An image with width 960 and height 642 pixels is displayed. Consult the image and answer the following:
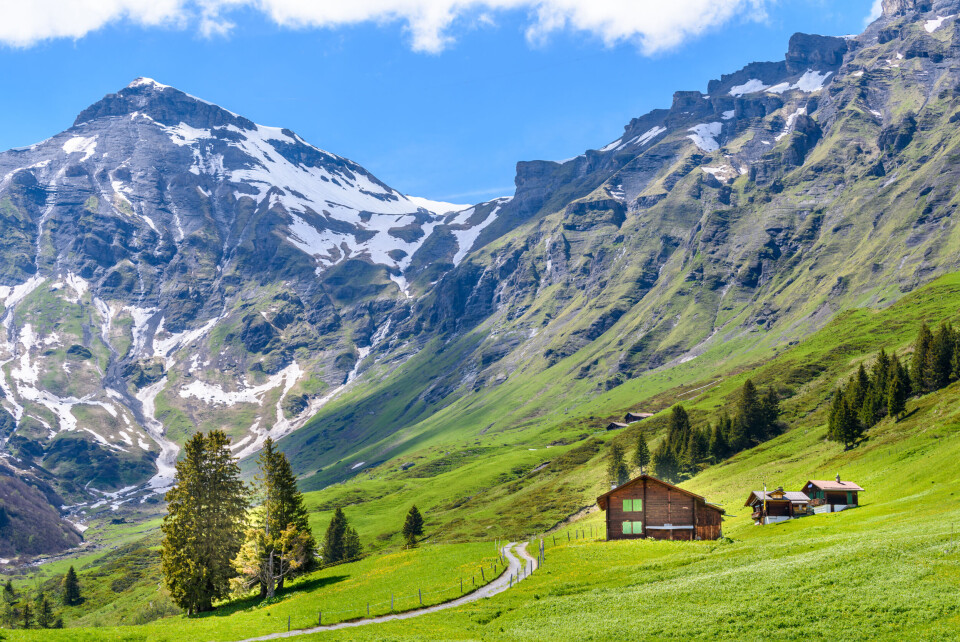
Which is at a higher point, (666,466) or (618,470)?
(666,466)

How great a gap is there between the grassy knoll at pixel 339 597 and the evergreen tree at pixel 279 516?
199 cm

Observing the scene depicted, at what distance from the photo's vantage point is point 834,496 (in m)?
84.3

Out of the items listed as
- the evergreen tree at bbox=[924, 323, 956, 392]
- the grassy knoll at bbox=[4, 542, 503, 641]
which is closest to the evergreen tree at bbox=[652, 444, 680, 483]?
the evergreen tree at bbox=[924, 323, 956, 392]

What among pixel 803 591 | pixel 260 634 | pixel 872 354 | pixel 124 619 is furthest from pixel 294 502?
pixel 872 354

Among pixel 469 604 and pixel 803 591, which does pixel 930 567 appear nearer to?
pixel 803 591

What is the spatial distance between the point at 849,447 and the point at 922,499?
167 ft

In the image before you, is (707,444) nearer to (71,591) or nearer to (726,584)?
(726,584)

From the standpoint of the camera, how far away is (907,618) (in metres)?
27.8

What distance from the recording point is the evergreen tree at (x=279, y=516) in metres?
64.1

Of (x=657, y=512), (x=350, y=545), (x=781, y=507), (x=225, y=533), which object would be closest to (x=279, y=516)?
(x=225, y=533)

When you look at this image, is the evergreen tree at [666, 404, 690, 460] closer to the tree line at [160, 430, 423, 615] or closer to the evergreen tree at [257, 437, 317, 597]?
the evergreen tree at [257, 437, 317, 597]

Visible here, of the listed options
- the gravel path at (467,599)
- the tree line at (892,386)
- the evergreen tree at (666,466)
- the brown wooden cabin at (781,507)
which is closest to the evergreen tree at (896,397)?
the tree line at (892,386)

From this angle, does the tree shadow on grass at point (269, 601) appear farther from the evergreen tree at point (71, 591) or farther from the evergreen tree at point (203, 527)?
the evergreen tree at point (71, 591)

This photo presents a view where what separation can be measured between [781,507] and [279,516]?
6302 centimetres
